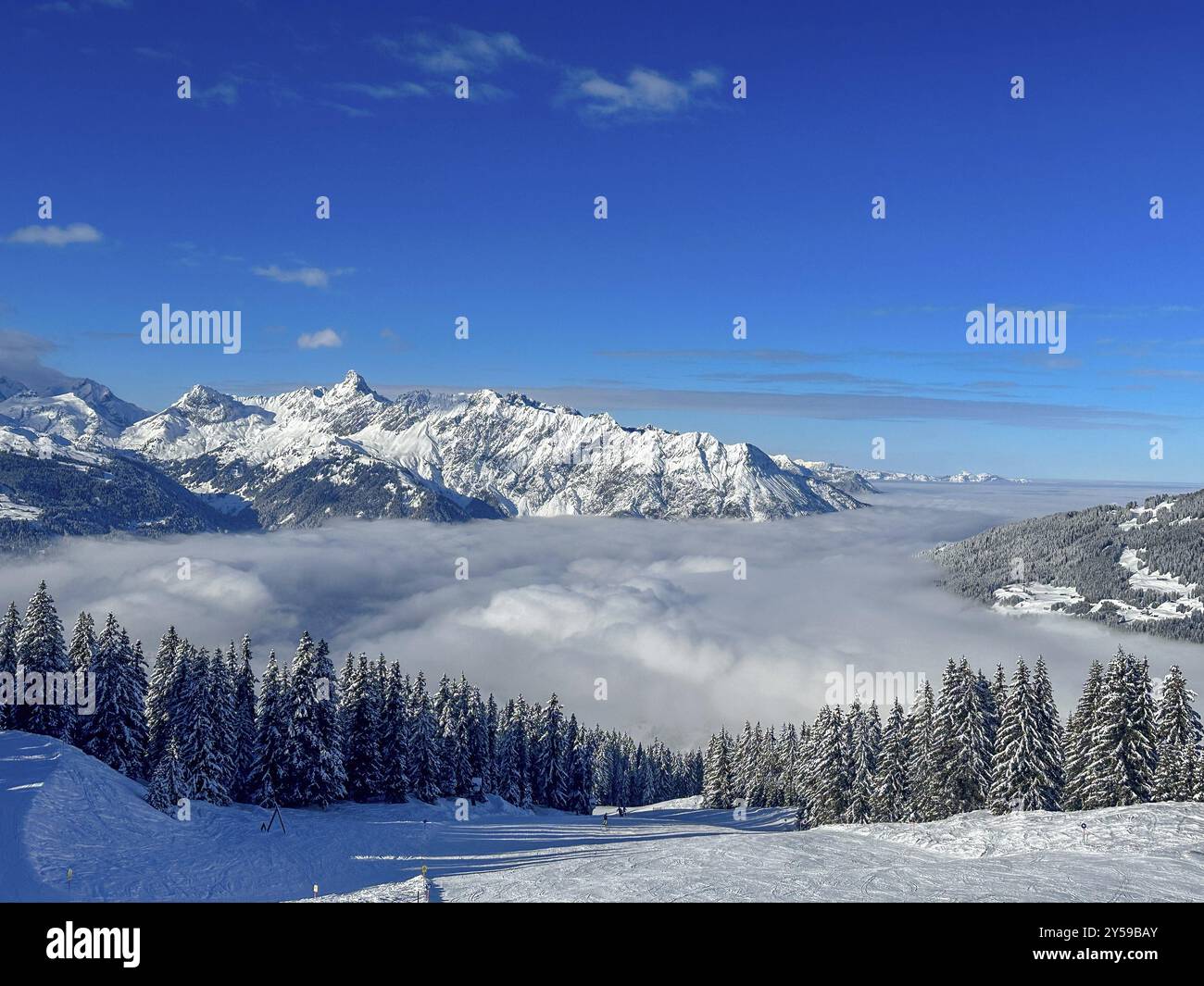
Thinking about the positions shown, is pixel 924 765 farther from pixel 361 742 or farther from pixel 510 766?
pixel 361 742

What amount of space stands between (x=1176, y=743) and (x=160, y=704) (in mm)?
70855

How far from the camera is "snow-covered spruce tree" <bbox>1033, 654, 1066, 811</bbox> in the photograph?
49625mm

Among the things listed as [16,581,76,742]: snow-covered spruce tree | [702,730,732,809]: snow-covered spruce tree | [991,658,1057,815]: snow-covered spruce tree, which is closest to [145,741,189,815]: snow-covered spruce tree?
[16,581,76,742]: snow-covered spruce tree

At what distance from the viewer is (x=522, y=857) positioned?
130 ft

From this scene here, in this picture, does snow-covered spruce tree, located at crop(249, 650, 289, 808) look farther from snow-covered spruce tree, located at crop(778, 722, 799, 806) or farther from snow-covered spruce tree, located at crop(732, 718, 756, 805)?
snow-covered spruce tree, located at crop(732, 718, 756, 805)

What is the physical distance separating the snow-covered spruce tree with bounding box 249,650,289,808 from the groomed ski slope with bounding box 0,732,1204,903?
364 cm

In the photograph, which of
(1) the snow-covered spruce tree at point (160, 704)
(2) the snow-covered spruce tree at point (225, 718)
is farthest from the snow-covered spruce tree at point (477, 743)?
(1) the snow-covered spruce tree at point (160, 704)

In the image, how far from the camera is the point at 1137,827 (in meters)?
37.1

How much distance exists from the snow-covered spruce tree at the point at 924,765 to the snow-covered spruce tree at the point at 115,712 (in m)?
56.7

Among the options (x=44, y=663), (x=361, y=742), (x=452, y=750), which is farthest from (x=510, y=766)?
(x=44, y=663)

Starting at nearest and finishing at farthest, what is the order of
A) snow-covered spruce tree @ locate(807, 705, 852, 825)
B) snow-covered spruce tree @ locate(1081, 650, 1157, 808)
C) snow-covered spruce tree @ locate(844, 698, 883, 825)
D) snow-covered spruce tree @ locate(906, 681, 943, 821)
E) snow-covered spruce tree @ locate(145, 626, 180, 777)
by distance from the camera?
snow-covered spruce tree @ locate(1081, 650, 1157, 808) → snow-covered spruce tree @ locate(906, 681, 943, 821) → snow-covered spruce tree @ locate(145, 626, 180, 777) → snow-covered spruce tree @ locate(844, 698, 883, 825) → snow-covered spruce tree @ locate(807, 705, 852, 825)
